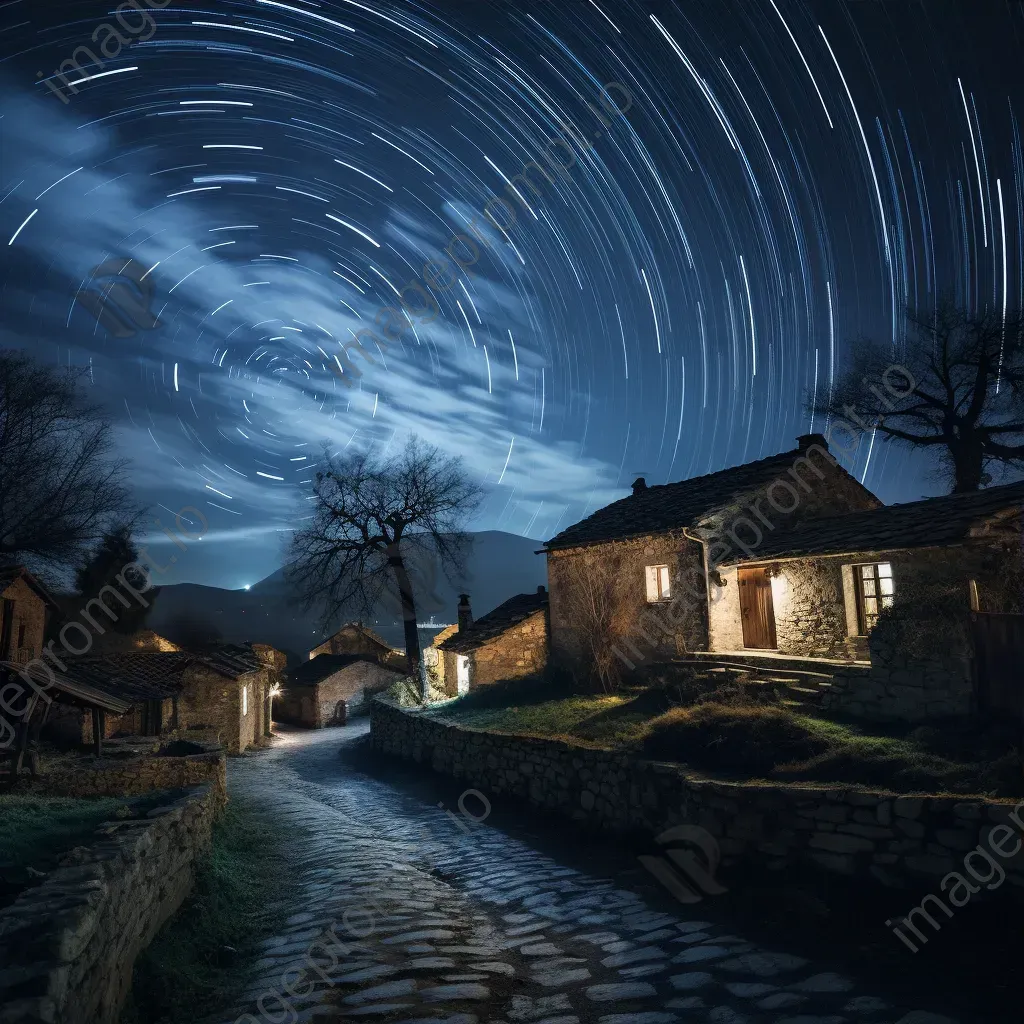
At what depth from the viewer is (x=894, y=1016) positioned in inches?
177

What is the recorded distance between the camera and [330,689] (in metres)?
40.7

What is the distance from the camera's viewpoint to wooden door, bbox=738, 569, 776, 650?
17.1 metres

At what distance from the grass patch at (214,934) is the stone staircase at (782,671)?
9012 millimetres

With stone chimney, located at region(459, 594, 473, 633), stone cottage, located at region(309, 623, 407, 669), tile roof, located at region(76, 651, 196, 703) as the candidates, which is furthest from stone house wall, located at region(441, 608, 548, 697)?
stone cottage, located at region(309, 623, 407, 669)

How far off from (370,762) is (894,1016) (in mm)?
18520

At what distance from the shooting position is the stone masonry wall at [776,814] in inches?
242

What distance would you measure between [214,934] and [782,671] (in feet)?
36.3

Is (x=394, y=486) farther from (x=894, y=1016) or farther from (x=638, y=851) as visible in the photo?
(x=894, y=1016)

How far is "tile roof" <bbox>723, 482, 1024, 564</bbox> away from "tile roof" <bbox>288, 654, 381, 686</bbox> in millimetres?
30690

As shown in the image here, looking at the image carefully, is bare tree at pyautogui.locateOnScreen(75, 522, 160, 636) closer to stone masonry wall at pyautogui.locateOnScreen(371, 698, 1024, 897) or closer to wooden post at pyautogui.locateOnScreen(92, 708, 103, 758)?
wooden post at pyautogui.locateOnScreen(92, 708, 103, 758)

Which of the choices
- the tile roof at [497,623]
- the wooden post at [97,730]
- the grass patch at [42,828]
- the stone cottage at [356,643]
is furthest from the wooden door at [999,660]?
the stone cottage at [356,643]

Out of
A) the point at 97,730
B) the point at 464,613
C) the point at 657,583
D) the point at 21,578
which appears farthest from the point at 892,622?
the point at 21,578

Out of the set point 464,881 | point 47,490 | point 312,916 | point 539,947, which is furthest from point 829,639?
point 47,490

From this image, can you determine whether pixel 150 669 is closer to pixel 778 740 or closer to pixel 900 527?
pixel 778 740
